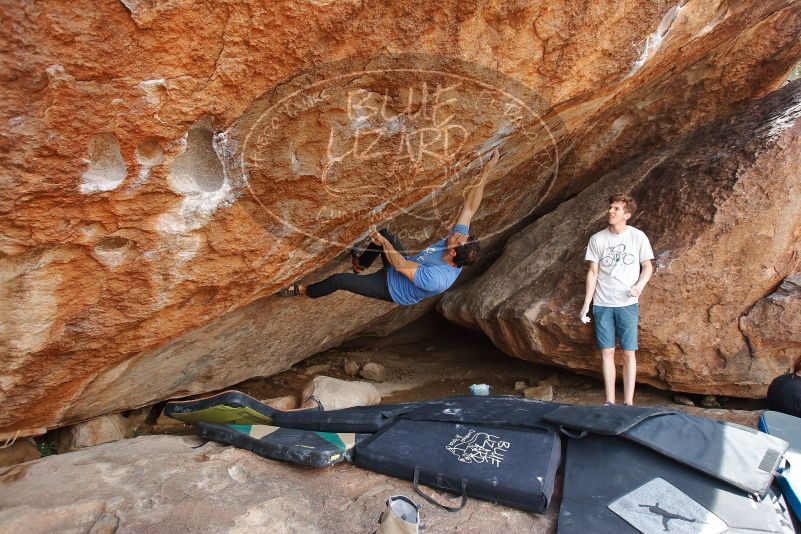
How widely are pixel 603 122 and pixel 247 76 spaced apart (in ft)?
10.1

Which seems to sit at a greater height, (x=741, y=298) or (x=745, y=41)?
(x=745, y=41)

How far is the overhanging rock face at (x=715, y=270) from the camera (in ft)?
11.5

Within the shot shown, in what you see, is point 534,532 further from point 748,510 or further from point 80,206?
point 80,206

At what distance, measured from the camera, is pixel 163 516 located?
2283 mm

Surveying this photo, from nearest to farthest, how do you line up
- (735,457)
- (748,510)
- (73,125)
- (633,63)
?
(73,125) → (748,510) → (735,457) → (633,63)

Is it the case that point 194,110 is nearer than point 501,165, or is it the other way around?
point 194,110

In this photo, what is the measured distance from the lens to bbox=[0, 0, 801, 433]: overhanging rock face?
198 cm

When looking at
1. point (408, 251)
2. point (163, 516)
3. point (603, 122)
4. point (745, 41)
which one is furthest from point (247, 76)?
point (745, 41)

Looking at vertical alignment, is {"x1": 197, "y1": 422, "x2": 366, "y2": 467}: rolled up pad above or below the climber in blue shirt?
below

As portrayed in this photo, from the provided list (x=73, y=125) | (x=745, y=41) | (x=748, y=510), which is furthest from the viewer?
(x=745, y=41)

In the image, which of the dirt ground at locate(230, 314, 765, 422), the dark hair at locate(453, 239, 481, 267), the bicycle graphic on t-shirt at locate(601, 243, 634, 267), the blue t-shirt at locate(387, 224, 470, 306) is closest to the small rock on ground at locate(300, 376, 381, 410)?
the dirt ground at locate(230, 314, 765, 422)

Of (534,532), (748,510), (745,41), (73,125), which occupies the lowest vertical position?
(534,532)

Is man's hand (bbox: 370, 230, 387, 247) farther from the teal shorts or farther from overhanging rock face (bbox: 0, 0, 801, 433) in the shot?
the teal shorts

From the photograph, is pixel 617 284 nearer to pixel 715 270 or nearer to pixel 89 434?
pixel 715 270
